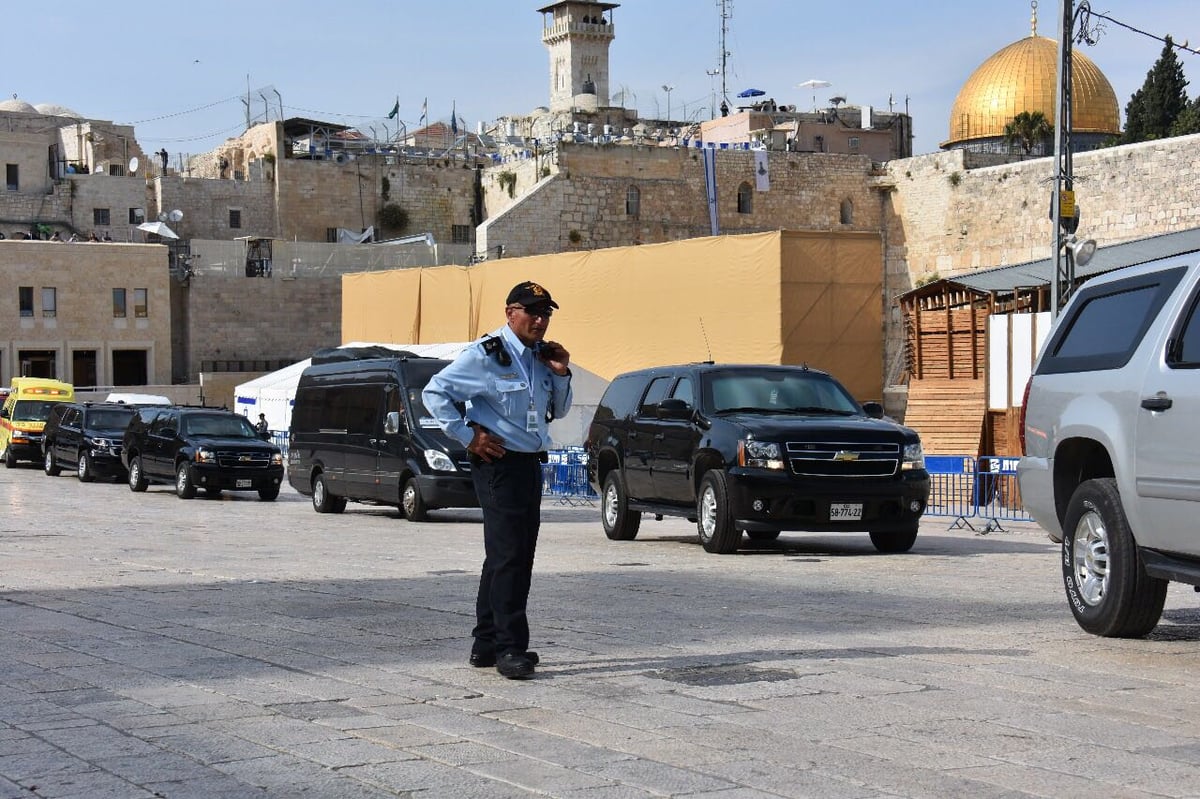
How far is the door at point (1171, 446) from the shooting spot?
25.5ft

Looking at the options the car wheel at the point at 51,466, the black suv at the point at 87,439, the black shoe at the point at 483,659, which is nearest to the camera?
the black shoe at the point at 483,659

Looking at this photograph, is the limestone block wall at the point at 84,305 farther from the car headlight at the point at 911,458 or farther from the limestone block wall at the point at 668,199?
the car headlight at the point at 911,458

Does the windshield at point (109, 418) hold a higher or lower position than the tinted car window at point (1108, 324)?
lower

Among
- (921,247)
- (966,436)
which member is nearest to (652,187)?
(921,247)

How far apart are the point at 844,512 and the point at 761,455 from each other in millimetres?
930

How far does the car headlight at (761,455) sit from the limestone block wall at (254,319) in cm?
5756

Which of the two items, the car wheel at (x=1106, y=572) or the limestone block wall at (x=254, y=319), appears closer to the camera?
the car wheel at (x=1106, y=572)

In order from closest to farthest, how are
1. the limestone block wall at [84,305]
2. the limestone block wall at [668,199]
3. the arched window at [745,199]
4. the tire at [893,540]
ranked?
the tire at [893,540], the limestone block wall at [668,199], the limestone block wall at [84,305], the arched window at [745,199]

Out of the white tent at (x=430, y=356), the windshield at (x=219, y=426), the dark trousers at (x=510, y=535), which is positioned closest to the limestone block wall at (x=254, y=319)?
the white tent at (x=430, y=356)

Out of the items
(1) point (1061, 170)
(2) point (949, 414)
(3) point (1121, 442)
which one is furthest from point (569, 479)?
(3) point (1121, 442)

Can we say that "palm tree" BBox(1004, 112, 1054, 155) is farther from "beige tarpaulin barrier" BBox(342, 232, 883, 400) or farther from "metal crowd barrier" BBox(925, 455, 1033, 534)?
"metal crowd barrier" BBox(925, 455, 1033, 534)

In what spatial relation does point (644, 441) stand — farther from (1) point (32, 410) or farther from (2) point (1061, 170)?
(1) point (32, 410)

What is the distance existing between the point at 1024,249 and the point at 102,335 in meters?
37.2

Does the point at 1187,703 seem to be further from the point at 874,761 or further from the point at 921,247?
the point at 921,247
